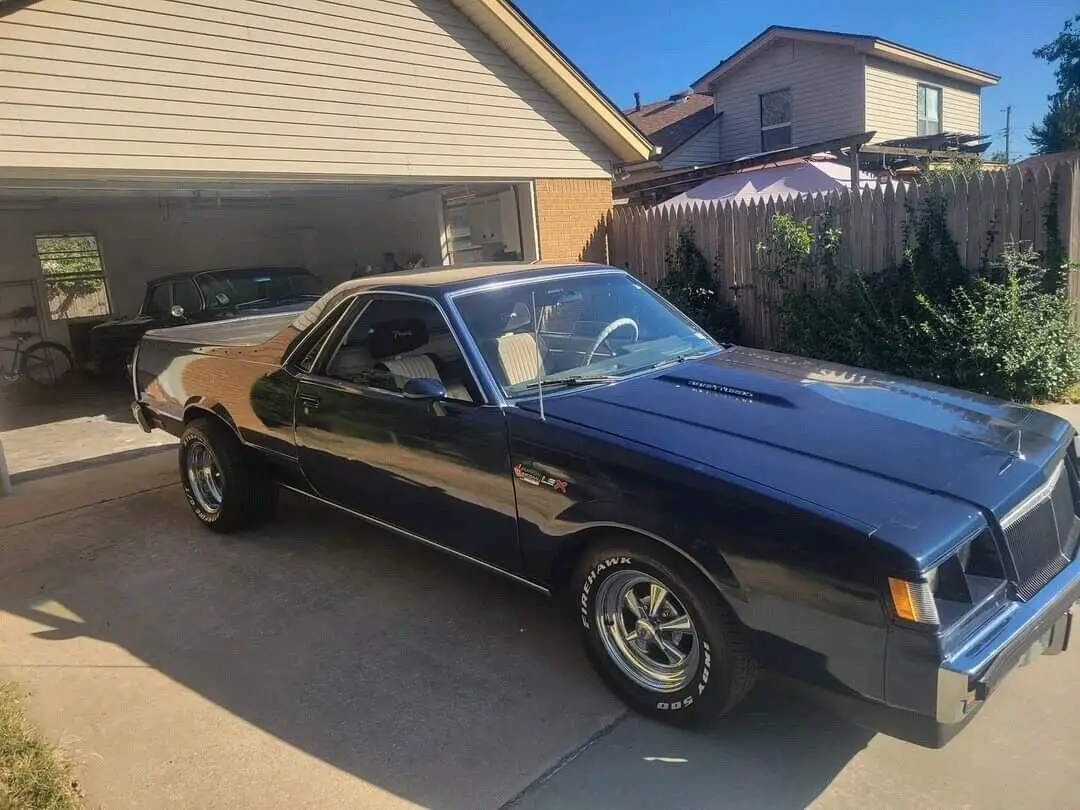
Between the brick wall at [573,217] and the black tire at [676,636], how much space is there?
8.64m

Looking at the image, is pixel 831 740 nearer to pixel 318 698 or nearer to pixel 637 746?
pixel 637 746

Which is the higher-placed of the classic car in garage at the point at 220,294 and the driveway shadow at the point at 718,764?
the classic car in garage at the point at 220,294

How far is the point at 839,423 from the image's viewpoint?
306 centimetres

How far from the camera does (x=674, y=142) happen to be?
22172 millimetres

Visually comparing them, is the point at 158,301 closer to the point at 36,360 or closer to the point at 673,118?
→ the point at 36,360

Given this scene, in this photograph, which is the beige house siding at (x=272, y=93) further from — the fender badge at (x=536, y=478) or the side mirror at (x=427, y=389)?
the fender badge at (x=536, y=478)

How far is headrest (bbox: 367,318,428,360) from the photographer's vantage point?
160 inches

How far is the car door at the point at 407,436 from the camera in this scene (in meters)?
3.43

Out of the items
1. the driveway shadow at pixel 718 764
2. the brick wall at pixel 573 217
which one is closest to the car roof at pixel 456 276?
the driveway shadow at pixel 718 764

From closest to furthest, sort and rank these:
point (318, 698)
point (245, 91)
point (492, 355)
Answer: point (318, 698)
point (492, 355)
point (245, 91)

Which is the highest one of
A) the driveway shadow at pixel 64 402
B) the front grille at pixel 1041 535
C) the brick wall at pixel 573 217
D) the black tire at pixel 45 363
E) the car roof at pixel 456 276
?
the brick wall at pixel 573 217

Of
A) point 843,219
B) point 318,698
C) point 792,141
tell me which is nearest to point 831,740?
point 318,698

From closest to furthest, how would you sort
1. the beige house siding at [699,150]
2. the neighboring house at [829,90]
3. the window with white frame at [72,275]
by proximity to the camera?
the window with white frame at [72,275]
the neighboring house at [829,90]
the beige house siding at [699,150]

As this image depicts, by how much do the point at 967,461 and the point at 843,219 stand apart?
6.63 metres
